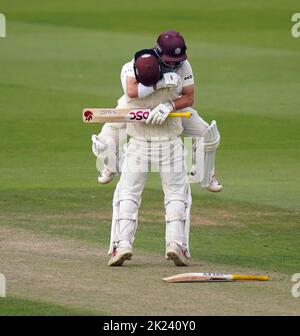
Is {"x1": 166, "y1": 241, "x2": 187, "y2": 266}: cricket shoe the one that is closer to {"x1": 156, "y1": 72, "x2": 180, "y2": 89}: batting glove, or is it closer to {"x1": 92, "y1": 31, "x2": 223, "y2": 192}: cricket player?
{"x1": 92, "y1": 31, "x2": 223, "y2": 192}: cricket player

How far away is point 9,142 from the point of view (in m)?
18.2

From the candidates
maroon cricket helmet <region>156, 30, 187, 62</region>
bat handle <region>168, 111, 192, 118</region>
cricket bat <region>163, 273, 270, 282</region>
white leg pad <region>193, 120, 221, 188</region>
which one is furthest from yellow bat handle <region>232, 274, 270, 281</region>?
maroon cricket helmet <region>156, 30, 187, 62</region>

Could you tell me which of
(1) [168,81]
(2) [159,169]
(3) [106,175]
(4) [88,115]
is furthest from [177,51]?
(3) [106,175]

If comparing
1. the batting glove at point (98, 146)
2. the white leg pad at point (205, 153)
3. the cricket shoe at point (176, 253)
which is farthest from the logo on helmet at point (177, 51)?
the cricket shoe at point (176, 253)

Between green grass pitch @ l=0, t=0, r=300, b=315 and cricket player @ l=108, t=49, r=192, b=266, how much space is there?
245 mm

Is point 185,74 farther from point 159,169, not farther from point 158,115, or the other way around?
point 159,169

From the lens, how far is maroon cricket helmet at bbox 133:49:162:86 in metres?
10.4

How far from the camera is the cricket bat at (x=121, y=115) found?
10.5 m

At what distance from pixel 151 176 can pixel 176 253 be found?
19.0ft

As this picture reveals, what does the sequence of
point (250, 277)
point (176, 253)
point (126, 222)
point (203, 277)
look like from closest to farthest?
1. point (203, 277)
2. point (250, 277)
3. point (176, 253)
4. point (126, 222)

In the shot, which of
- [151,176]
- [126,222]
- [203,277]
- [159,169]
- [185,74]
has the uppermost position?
[151,176]

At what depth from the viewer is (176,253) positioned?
10.5m
